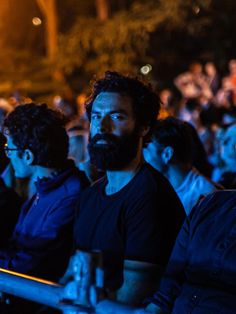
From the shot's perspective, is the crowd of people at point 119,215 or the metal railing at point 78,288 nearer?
the metal railing at point 78,288

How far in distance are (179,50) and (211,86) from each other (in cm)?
525

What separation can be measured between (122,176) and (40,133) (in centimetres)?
83

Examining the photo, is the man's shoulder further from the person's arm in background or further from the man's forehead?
the person's arm in background

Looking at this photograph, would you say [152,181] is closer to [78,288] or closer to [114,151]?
[114,151]

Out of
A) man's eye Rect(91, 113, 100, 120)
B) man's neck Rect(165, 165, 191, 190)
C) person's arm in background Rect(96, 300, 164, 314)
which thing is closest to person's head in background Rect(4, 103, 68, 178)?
man's eye Rect(91, 113, 100, 120)

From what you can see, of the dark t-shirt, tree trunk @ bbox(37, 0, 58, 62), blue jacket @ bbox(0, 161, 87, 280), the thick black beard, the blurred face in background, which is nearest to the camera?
the dark t-shirt

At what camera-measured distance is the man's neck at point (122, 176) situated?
3205 mm

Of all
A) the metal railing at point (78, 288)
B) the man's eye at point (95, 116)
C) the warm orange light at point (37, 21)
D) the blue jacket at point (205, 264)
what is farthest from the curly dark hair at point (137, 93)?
the warm orange light at point (37, 21)

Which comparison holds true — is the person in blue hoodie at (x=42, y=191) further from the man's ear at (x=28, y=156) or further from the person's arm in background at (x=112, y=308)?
the person's arm in background at (x=112, y=308)

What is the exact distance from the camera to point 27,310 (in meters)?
3.57

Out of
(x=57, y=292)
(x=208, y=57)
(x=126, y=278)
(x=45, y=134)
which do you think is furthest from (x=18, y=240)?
(x=208, y=57)

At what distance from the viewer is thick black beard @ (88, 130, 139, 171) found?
319cm

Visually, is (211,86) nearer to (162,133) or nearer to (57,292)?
(162,133)

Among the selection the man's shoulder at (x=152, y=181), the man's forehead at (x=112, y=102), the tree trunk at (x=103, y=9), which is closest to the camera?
the man's shoulder at (x=152, y=181)
